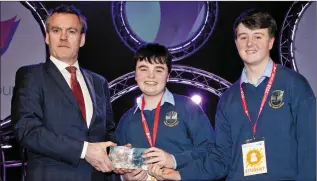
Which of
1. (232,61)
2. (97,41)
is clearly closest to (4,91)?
(97,41)

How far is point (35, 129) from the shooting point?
9.36 feet

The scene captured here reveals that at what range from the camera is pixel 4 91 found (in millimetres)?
4117

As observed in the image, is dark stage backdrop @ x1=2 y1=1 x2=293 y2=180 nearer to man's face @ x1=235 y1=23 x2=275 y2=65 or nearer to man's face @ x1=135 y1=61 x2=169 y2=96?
man's face @ x1=135 y1=61 x2=169 y2=96

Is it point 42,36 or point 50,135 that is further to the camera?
point 42,36

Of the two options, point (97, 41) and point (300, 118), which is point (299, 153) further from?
point (97, 41)

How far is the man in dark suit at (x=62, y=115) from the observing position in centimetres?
286

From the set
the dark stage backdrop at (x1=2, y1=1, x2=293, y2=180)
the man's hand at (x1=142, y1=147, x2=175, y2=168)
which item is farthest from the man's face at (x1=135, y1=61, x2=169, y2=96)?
the dark stage backdrop at (x1=2, y1=1, x2=293, y2=180)

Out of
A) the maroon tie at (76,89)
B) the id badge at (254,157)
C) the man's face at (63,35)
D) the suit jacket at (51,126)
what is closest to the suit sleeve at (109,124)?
the suit jacket at (51,126)

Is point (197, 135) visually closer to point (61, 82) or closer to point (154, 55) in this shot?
point (154, 55)

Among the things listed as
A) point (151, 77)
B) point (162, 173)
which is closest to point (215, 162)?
point (162, 173)

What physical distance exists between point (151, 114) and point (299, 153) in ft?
3.55

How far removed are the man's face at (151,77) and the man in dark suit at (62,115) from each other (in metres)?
0.37

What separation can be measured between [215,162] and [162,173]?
393mm

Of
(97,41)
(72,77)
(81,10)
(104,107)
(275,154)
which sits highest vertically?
(81,10)
